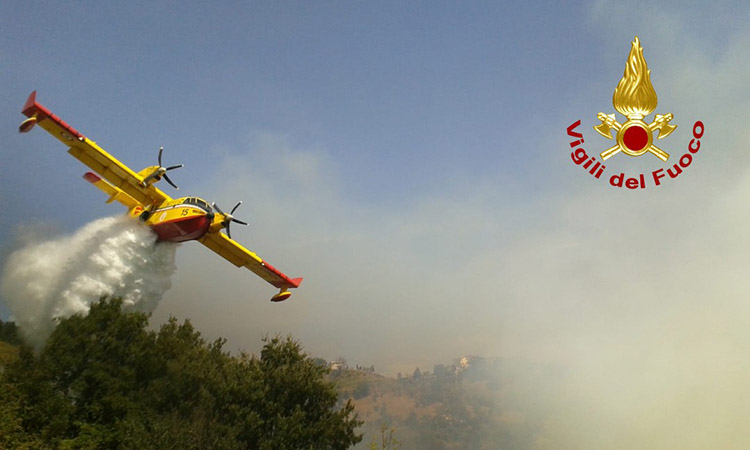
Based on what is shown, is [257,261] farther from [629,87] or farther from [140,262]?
[629,87]

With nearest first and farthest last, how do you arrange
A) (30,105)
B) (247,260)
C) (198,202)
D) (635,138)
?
(635,138) < (30,105) < (198,202) < (247,260)

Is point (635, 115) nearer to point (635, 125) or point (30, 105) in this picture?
point (635, 125)

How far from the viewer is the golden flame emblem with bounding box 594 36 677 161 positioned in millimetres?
22969

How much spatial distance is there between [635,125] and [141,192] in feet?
121

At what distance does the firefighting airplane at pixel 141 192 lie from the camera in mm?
35750

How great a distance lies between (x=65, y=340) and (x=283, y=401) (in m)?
16.8

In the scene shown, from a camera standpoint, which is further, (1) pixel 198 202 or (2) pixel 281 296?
(2) pixel 281 296

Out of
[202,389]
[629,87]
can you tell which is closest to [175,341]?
[202,389]

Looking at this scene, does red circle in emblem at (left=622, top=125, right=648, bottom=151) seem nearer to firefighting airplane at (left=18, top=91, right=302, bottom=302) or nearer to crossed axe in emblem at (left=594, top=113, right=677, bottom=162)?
crossed axe in emblem at (left=594, top=113, right=677, bottom=162)

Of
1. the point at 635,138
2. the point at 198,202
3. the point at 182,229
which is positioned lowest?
the point at 182,229

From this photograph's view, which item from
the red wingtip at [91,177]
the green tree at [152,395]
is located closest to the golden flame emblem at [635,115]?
the green tree at [152,395]

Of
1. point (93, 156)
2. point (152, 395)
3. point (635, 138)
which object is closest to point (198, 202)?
point (93, 156)

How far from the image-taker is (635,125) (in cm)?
2427

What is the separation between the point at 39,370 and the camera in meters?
32.5
